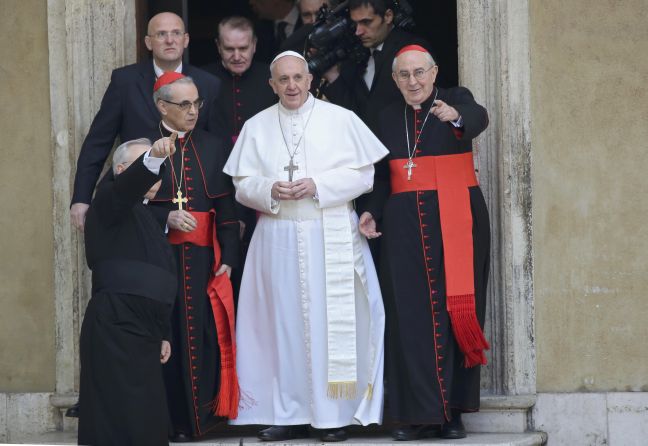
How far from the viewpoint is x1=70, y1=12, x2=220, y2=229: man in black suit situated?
8.01 metres

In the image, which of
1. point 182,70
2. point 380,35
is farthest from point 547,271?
point 182,70

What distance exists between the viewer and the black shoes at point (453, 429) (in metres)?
7.77

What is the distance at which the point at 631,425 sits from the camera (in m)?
7.98

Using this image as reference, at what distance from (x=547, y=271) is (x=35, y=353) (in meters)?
2.61

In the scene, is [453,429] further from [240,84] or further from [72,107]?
[72,107]

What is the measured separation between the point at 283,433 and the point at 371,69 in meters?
1.94

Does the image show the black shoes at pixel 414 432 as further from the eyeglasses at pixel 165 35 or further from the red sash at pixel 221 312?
the eyeglasses at pixel 165 35

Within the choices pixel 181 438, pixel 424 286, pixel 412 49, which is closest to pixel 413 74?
pixel 412 49

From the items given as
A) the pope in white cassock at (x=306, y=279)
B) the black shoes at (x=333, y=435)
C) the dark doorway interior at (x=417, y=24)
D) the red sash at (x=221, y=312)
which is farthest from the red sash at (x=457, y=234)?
the dark doorway interior at (x=417, y=24)

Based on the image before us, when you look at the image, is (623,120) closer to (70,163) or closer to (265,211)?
(265,211)

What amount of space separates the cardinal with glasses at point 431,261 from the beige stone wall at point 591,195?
1.54ft

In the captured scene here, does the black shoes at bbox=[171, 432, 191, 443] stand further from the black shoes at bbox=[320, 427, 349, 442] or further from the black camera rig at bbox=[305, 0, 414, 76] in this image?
the black camera rig at bbox=[305, 0, 414, 76]

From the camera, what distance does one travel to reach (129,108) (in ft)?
26.4

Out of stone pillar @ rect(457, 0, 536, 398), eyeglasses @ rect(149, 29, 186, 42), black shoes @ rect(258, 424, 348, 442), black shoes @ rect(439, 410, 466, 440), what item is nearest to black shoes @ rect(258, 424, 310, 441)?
black shoes @ rect(258, 424, 348, 442)
